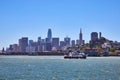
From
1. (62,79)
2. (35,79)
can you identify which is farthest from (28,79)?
(62,79)

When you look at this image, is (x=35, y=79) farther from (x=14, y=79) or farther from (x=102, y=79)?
(x=102, y=79)

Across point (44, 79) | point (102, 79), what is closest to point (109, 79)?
point (102, 79)

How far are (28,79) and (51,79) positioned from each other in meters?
4.75

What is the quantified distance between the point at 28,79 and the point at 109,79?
54.7 feet

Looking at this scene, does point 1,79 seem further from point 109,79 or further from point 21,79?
point 109,79

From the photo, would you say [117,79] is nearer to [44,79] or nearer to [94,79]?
[94,79]

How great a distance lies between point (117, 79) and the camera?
276ft

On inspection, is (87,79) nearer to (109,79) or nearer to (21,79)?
(109,79)

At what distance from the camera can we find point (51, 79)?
8406 centimetres

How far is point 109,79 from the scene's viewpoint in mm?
84188

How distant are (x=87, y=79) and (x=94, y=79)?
145 centimetres

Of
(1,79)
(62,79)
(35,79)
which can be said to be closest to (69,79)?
(62,79)

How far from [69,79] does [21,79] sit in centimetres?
981

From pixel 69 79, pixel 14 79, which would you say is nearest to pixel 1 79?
Answer: pixel 14 79
